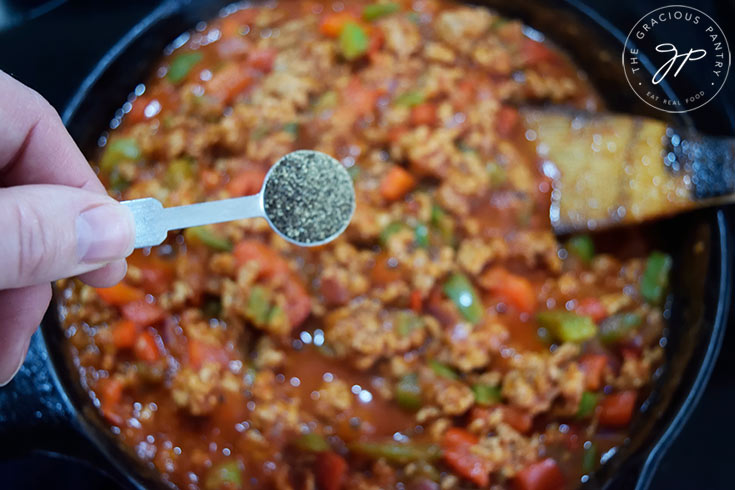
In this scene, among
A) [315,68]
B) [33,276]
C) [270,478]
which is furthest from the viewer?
[315,68]

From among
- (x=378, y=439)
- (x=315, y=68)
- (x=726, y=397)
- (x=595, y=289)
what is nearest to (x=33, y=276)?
(x=378, y=439)

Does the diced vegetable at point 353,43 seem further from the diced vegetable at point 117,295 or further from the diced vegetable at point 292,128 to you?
Result: the diced vegetable at point 117,295

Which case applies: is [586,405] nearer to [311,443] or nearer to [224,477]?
[311,443]

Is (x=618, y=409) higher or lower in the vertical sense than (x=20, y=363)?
lower

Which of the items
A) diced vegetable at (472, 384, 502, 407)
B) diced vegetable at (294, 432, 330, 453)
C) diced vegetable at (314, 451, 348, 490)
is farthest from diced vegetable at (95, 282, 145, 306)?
diced vegetable at (472, 384, 502, 407)

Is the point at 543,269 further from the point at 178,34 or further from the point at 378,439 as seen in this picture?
the point at 178,34

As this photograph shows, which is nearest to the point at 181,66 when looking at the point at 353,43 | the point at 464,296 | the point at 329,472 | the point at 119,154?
the point at 119,154
